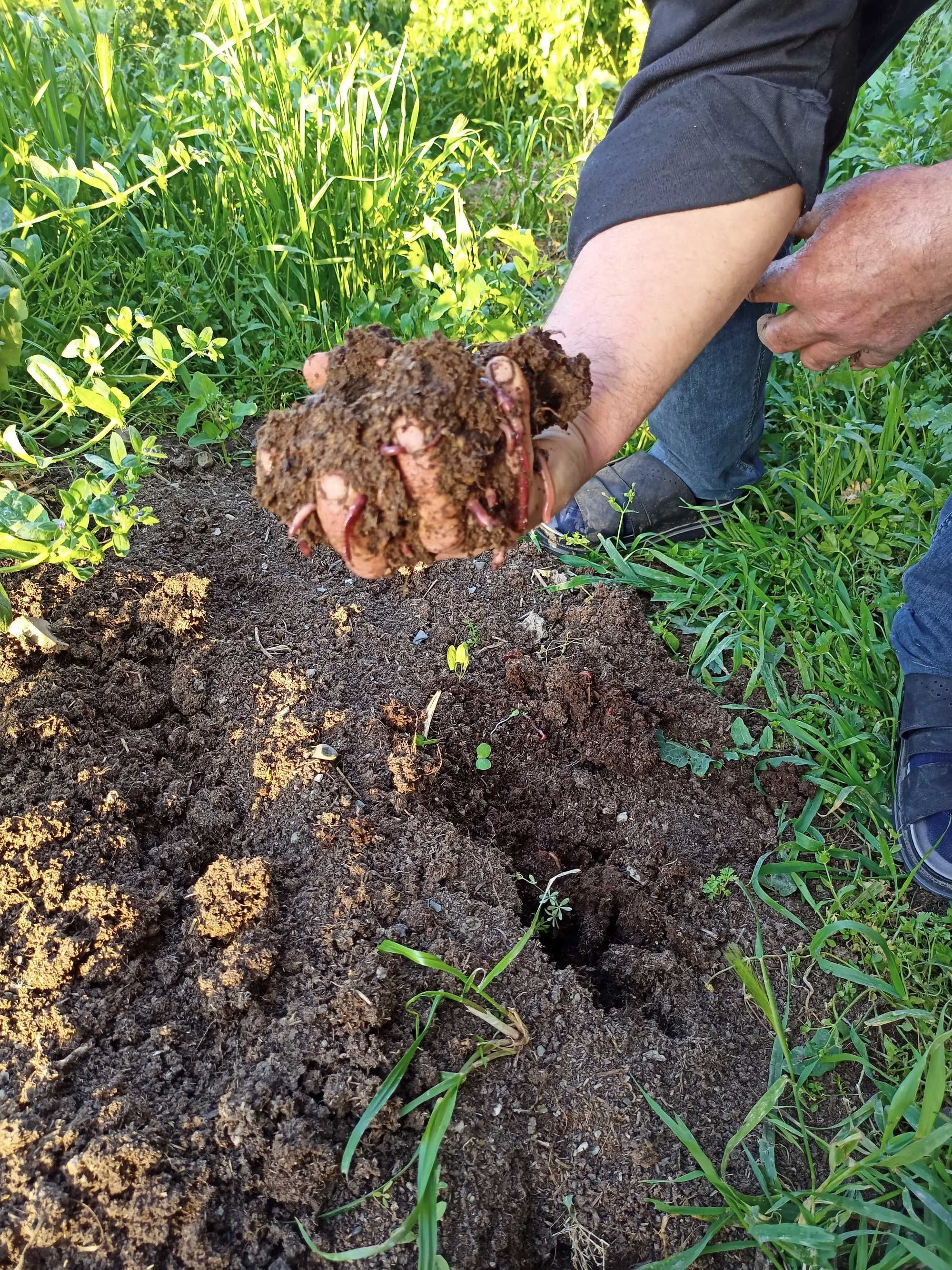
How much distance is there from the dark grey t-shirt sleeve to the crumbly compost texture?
1.39 ft

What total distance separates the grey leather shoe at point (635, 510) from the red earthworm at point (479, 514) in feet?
3.57

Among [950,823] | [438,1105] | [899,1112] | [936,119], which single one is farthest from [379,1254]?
[936,119]

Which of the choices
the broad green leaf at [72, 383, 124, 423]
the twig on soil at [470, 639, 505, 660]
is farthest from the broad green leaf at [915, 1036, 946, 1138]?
the broad green leaf at [72, 383, 124, 423]

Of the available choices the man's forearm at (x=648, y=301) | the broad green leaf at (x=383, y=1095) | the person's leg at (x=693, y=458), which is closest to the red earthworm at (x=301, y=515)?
the man's forearm at (x=648, y=301)

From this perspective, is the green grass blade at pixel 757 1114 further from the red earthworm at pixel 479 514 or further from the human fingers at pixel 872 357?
the human fingers at pixel 872 357

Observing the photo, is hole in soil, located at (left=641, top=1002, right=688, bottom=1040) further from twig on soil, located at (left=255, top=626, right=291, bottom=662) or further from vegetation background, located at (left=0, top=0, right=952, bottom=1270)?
twig on soil, located at (left=255, top=626, right=291, bottom=662)

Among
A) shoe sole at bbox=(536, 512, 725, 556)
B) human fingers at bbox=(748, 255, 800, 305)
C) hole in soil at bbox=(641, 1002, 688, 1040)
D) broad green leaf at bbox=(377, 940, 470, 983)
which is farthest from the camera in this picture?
shoe sole at bbox=(536, 512, 725, 556)

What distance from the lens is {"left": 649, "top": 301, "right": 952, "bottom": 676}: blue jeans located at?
1702 mm

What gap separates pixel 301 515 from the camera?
3.46 feet

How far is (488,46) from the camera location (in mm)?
3314

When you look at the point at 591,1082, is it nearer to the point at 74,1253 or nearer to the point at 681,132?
the point at 74,1253

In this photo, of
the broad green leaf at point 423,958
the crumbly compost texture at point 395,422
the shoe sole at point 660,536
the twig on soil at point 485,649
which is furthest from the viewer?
the shoe sole at point 660,536

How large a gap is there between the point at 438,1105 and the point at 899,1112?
594mm

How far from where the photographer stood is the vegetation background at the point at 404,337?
1478 millimetres
